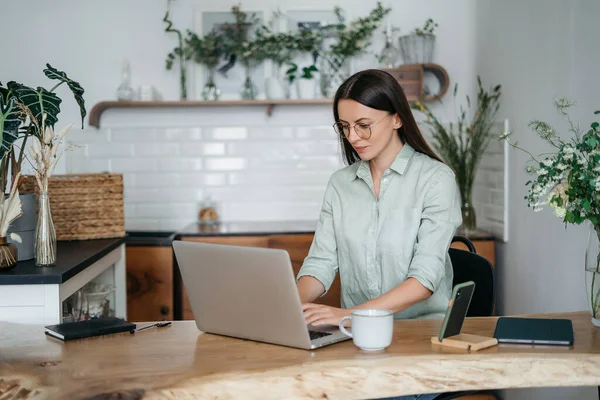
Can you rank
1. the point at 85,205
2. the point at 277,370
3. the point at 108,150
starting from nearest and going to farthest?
1. the point at 277,370
2. the point at 85,205
3. the point at 108,150

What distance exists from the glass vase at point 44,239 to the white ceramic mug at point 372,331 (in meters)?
1.24

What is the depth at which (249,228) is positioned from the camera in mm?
4211

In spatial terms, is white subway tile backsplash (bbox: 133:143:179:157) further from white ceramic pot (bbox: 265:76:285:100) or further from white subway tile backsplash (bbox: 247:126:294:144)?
white ceramic pot (bbox: 265:76:285:100)

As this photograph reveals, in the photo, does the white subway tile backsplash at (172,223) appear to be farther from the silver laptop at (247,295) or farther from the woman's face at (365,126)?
the silver laptop at (247,295)

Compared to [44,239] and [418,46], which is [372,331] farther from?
[418,46]

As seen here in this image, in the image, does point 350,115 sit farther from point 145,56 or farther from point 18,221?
point 145,56

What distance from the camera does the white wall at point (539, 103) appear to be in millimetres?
2885

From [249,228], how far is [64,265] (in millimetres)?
1778

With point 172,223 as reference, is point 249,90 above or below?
above

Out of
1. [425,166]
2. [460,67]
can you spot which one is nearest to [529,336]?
[425,166]

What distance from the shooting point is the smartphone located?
1.72m

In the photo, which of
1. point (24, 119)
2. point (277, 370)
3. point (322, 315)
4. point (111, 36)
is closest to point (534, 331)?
→ point (322, 315)

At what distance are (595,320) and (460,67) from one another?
2.90 meters

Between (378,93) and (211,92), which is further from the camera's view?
(211,92)
